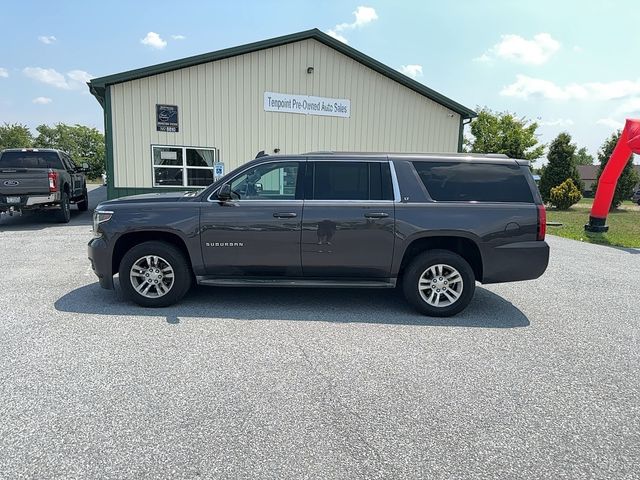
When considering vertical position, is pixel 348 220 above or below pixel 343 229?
above

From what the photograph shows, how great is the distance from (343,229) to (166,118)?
34.0 ft

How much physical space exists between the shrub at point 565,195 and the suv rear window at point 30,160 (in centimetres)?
2115

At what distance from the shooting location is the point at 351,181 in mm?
4996

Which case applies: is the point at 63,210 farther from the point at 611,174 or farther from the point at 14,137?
the point at 14,137

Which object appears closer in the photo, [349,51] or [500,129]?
[349,51]

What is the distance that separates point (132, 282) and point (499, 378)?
162 inches

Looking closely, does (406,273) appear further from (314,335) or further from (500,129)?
(500,129)

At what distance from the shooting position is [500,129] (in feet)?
129

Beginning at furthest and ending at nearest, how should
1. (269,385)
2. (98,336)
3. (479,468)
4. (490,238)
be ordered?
(490,238) → (98,336) → (269,385) → (479,468)

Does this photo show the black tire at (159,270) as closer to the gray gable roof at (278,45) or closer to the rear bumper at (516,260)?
the rear bumper at (516,260)

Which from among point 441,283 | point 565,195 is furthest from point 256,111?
point 565,195

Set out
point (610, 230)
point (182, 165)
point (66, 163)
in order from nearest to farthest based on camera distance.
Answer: point (66, 163)
point (182, 165)
point (610, 230)

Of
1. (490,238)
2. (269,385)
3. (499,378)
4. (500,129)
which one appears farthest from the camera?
(500,129)

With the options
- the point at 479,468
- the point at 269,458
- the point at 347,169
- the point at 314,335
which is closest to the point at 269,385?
the point at 269,458
